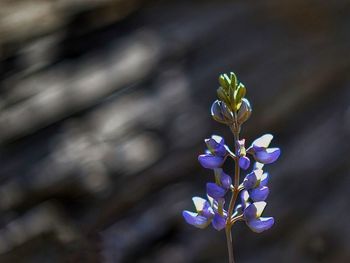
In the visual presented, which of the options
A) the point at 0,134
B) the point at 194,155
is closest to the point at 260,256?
the point at 194,155

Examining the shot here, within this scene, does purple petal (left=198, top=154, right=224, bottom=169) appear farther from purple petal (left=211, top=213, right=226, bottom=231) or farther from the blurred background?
the blurred background

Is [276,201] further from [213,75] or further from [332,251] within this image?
[213,75]

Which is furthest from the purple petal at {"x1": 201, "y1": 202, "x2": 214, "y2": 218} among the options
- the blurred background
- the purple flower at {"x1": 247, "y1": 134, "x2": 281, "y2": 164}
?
the blurred background

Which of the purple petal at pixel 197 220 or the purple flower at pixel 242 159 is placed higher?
the purple flower at pixel 242 159

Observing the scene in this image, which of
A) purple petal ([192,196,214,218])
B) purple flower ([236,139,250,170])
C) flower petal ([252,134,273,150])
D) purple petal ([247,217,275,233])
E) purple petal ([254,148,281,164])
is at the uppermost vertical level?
purple flower ([236,139,250,170])

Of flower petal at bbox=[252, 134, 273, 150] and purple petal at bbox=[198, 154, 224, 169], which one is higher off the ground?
purple petal at bbox=[198, 154, 224, 169]

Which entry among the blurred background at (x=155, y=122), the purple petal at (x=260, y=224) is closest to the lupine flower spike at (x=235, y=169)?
→ the purple petal at (x=260, y=224)

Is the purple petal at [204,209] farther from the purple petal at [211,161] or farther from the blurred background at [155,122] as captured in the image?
the blurred background at [155,122]
